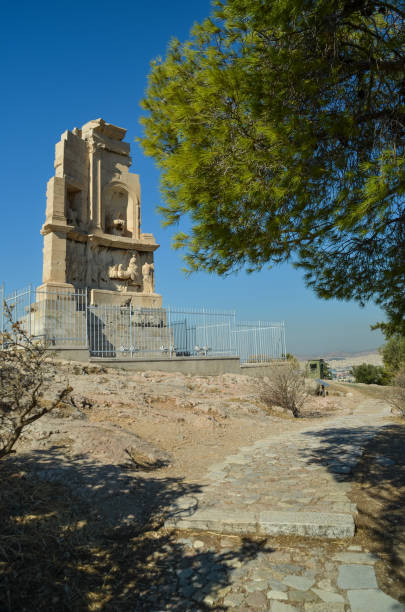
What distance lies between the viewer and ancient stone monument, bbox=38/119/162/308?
1569cm

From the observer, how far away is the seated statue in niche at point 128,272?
17344 millimetres

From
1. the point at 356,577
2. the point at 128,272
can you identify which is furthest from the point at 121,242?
the point at 356,577

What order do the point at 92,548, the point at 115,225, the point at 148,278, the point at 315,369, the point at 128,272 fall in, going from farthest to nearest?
the point at 315,369 → the point at 148,278 → the point at 115,225 → the point at 128,272 → the point at 92,548

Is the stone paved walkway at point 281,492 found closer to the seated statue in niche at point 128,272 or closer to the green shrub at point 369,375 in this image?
the seated statue in niche at point 128,272

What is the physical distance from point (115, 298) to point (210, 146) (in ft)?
43.5

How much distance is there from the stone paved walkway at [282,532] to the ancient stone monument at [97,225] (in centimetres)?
1153

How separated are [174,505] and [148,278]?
1459 cm

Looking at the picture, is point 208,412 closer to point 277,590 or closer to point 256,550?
point 256,550

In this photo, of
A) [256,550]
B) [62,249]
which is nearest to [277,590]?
[256,550]

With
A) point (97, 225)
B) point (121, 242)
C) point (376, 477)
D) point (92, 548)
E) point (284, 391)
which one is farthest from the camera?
point (121, 242)

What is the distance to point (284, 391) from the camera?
34.3 feet

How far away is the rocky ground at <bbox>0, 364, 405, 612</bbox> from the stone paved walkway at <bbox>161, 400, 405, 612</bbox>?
1 cm

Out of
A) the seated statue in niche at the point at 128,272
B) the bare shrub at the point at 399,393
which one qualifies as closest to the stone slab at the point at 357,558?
the bare shrub at the point at 399,393

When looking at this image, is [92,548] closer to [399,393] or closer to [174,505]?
[174,505]
